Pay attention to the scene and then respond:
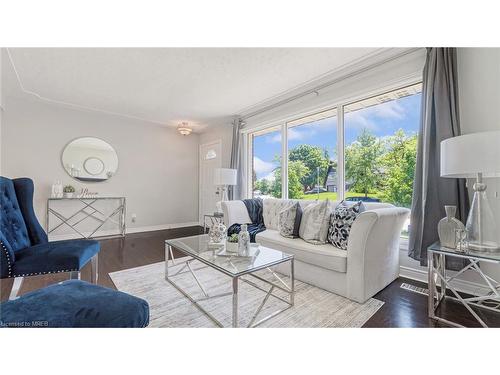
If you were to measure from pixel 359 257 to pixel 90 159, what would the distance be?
482cm

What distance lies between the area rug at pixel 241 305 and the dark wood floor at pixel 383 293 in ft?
0.32

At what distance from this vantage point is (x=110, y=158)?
175 inches

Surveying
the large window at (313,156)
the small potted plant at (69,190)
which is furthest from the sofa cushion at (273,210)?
the small potted plant at (69,190)

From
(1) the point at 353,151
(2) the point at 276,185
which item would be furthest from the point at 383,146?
(2) the point at 276,185

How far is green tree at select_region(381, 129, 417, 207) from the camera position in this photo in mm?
2500

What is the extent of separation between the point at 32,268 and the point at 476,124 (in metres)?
3.72

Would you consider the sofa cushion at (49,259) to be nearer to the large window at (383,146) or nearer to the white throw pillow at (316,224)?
the white throw pillow at (316,224)

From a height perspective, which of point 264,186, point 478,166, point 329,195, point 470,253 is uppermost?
point 478,166

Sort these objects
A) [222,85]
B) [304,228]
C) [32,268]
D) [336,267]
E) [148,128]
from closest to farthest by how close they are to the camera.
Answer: [32,268] < [336,267] < [304,228] < [222,85] < [148,128]

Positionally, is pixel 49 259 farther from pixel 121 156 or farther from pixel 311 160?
pixel 121 156

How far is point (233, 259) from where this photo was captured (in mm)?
1726

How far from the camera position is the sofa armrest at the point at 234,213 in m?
3.11
